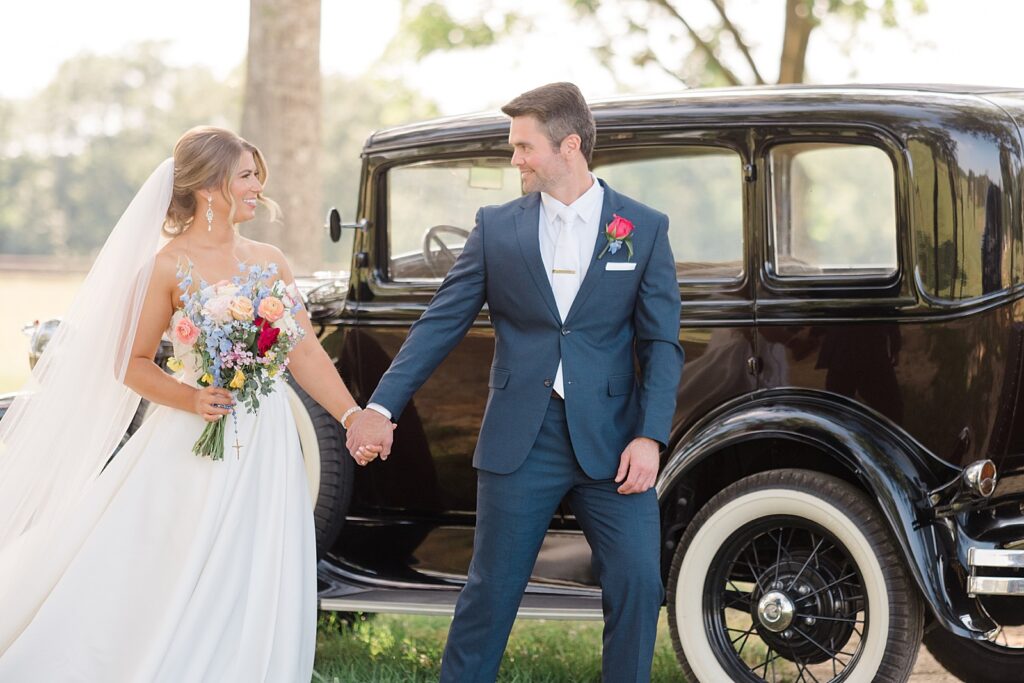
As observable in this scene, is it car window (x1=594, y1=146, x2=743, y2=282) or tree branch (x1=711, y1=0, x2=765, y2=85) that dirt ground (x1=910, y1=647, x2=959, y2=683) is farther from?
tree branch (x1=711, y1=0, x2=765, y2=85)

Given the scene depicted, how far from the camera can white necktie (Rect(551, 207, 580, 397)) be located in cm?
376

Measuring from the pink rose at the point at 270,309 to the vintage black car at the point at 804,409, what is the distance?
125 cm

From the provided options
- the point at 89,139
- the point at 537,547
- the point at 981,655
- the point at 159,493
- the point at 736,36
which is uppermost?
the point at 89,139

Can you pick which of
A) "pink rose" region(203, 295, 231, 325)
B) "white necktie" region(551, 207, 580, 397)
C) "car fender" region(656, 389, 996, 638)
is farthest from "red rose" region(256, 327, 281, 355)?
"car fender" region(656, 389, 996, 638)

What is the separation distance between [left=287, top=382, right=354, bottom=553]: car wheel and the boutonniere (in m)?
1.93

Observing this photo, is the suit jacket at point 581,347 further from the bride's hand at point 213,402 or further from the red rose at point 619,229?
the bride's hand at point 213,402

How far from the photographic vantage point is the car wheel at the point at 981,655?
4.50 meters

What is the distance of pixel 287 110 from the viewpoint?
9875mm

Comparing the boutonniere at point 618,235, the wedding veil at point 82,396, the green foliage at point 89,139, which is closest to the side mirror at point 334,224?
the wedding veil at point 82,396

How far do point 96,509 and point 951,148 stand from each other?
3.13 metres

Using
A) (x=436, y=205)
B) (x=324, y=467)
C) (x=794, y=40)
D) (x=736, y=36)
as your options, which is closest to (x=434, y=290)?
(x=436, y=205)

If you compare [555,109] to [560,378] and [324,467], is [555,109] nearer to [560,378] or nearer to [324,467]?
[560,378]

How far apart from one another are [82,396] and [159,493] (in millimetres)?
480

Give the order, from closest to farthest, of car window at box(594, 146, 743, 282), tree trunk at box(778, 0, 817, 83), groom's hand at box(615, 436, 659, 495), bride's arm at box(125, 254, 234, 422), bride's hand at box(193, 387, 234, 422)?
groom's hand at box(615, 436, 659, 495) < bride's hand at box(193, 387, 234, 422) < bride's arm at box(125, 254, 234, 422) < car window at box(594, 146, 743, 282) < tree trunk at box(778, 0, 817, 83)
